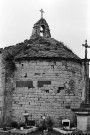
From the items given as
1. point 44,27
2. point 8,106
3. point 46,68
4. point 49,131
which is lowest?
point 49,131

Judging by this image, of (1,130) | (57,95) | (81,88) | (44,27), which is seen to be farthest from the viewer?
(44,27)

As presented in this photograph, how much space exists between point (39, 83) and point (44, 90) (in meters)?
0.52

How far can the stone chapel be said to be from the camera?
1859 cm

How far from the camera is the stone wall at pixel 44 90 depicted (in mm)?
18578

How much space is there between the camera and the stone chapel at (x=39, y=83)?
18594mm

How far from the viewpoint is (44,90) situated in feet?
61.0

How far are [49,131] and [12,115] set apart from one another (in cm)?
314

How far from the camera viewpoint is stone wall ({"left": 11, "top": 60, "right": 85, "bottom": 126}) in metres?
18.6

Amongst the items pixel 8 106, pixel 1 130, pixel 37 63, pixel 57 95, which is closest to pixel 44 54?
pixel 37 63

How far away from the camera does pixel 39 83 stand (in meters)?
18.7

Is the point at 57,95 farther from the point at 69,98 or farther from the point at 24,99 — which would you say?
the point at 24,99

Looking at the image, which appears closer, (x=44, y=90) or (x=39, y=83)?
(x=44, y=90)

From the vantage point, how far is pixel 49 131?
17.0m

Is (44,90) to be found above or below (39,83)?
below
